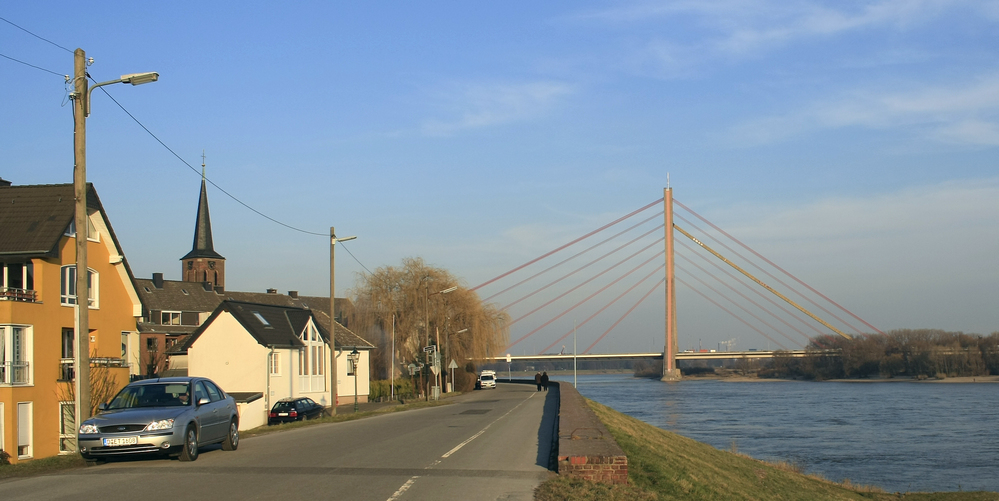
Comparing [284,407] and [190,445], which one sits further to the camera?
[284,407]

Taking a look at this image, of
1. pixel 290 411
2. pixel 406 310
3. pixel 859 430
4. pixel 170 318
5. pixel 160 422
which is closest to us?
pixel 160 422

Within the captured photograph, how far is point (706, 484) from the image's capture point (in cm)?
1413

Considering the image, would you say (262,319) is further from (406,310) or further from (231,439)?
(231,439)

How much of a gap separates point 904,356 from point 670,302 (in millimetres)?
41512

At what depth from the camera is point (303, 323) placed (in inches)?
1793

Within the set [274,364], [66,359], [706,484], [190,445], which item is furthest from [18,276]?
[706,484]

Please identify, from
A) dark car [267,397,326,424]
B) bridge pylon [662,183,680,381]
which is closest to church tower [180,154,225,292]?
bridge pylon [662,183,680,381]

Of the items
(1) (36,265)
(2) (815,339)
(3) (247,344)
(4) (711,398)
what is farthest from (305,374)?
(2) (815,339)

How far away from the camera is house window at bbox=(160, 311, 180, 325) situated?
71.6 m

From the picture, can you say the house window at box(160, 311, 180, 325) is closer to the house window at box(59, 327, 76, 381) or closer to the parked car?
the parked car

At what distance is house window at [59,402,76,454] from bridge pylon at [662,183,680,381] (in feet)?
187

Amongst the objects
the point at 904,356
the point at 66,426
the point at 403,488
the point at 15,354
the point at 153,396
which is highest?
the point at 15,354

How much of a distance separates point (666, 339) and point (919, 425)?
3405 centimetres

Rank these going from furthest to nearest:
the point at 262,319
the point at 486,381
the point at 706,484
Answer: the point at 486,381, the point at 262,319, the point at 706,484
